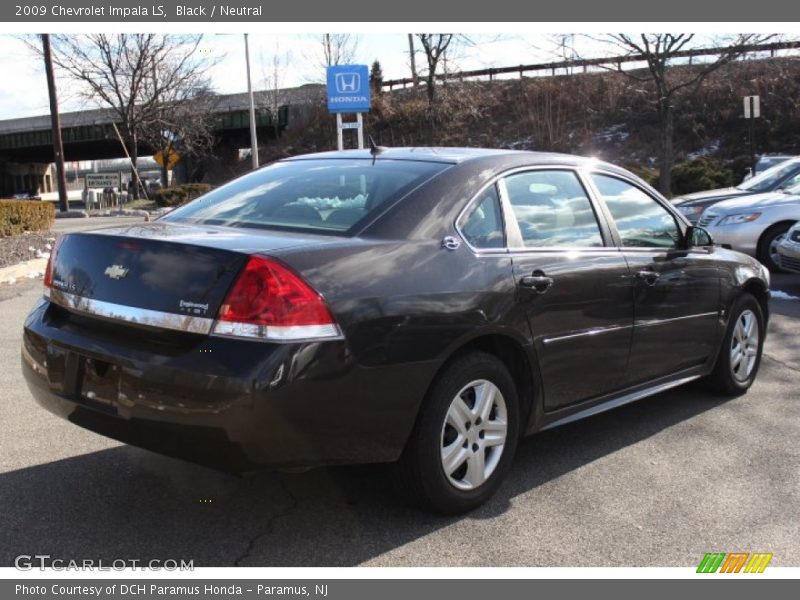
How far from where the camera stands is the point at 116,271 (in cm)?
318

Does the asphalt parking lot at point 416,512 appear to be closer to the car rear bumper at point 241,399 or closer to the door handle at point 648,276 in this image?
the car rear bumper at point 241,399

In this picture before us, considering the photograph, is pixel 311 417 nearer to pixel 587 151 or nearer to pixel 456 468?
pixel 456 468

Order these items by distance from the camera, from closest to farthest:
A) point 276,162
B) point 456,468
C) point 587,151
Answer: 1. point 456,468
2. point 276,162
3. point 587,151

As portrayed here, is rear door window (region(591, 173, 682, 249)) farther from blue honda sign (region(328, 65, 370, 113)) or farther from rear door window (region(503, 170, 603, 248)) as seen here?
blue honda sign (region(328, 65, 370, 113))

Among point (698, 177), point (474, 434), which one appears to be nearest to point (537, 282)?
point (474, 434)

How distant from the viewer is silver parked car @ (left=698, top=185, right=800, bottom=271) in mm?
11258

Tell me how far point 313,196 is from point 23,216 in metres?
14.3

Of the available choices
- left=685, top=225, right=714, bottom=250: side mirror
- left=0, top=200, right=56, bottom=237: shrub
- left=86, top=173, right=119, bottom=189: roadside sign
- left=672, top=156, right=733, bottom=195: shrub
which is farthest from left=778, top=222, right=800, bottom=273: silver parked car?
left=86, top=173, right=119, bottom=189: roadside sign

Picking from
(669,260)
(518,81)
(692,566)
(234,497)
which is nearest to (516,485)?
(692,566)

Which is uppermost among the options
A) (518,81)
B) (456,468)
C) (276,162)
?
(518,81)

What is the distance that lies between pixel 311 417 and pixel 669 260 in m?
2.71

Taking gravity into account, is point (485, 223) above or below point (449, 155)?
below

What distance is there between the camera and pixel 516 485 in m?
3.89

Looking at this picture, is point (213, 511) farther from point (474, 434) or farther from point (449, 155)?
point (449, 155)
